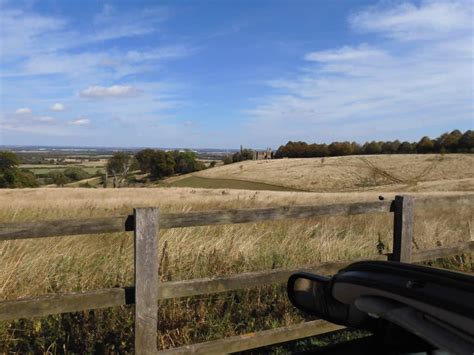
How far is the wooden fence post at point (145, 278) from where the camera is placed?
146 inches

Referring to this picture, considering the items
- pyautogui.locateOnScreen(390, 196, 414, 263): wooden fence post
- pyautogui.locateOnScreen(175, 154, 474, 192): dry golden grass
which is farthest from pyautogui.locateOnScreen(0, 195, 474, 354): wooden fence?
pyautogui.locateOnScreen(175, 154, 474, 192): dry golden grass

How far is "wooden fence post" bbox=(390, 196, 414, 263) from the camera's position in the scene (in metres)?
5.19

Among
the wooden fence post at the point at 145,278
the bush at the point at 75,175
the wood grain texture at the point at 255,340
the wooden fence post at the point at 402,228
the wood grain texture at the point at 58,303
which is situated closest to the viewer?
the wood grain texture at the point at 58,303

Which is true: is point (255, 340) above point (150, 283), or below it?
below

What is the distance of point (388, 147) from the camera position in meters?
106

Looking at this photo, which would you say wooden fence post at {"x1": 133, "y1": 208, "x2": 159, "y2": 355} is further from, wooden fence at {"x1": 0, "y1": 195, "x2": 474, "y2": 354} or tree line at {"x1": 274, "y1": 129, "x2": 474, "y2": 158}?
tree line at {"x1": 274, "y1": 129, "x2": 474, "y2": 158}

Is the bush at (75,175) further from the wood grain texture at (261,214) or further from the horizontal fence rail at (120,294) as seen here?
the horizontal fence rail at (120,294)

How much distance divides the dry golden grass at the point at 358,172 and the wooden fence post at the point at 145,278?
56.2 m

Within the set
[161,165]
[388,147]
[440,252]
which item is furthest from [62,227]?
[388,147]

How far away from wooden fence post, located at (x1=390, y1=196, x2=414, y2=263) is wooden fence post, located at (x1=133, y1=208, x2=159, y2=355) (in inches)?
108

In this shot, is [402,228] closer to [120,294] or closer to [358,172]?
[120,294]

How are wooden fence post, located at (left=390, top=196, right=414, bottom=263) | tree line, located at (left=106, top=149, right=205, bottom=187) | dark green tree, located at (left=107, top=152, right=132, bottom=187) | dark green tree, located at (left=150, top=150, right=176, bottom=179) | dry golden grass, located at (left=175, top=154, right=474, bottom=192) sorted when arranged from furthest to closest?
dark green tree, located at (left=150, top=150, right=176, bottom=179)
tree line, located at (left=106, top=149, right=205, bottom=187)
dark green tree, located at (left=107, top=152, right=132, bottom=187)
dry golden grass, located at (left=175, top=154, right=474, bottom=192)
wooden fence post, located at (left=390, top=196, right=414, bottom=263)

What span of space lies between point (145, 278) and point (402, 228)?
9.54ft

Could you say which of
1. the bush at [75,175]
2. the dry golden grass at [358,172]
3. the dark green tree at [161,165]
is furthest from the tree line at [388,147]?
the bush at [75,175]
